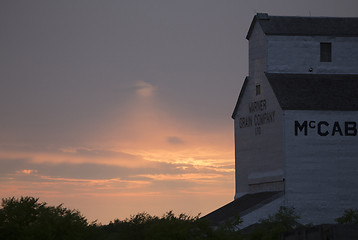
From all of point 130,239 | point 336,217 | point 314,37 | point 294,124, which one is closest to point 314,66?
point 314,37

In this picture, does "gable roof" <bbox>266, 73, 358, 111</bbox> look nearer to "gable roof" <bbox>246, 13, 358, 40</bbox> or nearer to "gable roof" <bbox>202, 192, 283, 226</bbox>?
"gable roof" <bbox>246, 13, 358, 40</bbox>

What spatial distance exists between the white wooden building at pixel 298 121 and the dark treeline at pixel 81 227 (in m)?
10.2

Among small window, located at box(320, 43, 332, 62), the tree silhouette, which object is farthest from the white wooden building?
the tree silhouette

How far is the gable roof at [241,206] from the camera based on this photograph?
220 ft

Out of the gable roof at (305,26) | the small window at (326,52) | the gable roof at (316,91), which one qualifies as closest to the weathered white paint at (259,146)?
the gable roof at (316,91)

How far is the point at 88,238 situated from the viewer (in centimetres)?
5462

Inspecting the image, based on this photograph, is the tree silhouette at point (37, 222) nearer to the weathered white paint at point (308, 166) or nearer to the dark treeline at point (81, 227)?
the dark treeline at point (81, 227)

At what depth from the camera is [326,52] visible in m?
74.2

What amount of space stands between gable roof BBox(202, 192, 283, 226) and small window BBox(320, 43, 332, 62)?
12.7 meters

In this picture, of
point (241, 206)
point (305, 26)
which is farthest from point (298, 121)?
point (305, 26)

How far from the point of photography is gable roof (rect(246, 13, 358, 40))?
7338 cm

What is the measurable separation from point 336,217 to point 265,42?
15.5 metres

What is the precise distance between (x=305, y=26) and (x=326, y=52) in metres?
2.82

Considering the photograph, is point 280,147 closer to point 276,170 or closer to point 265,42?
point 276,170
